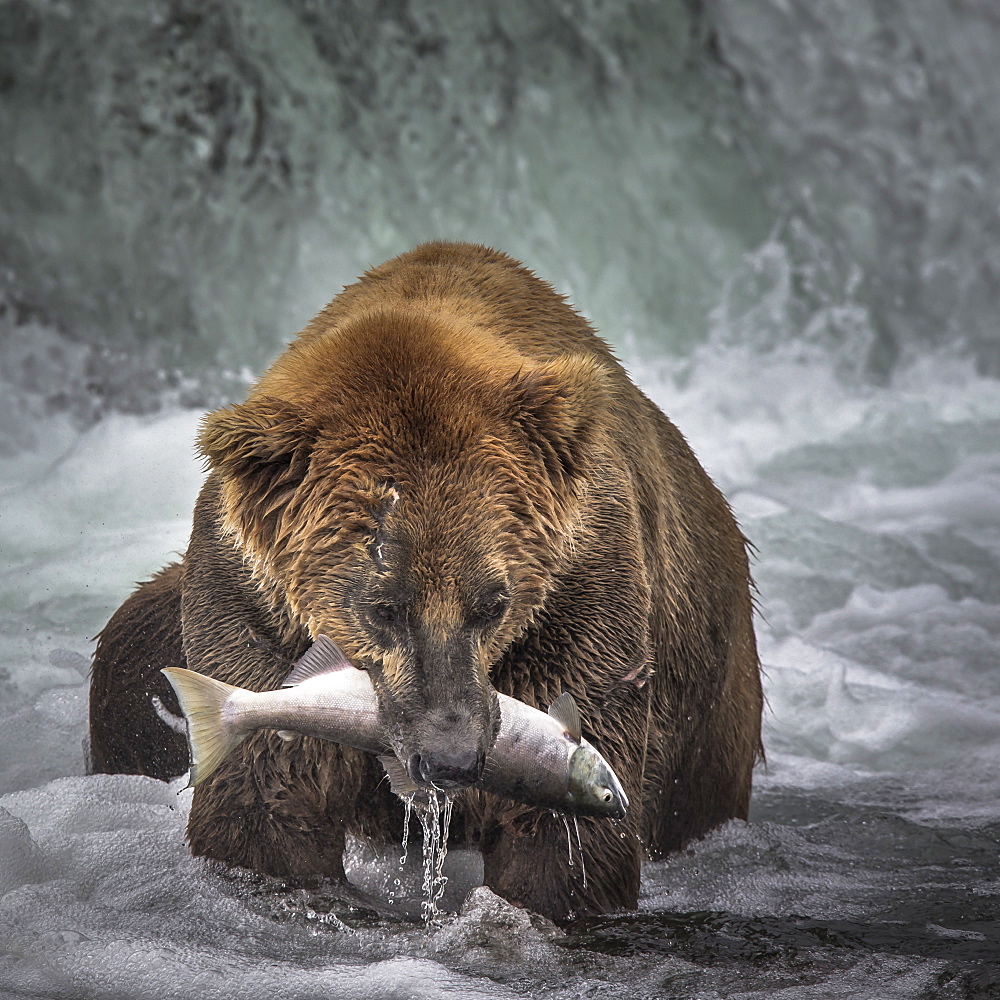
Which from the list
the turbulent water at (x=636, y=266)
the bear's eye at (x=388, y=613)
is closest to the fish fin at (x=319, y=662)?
the bear's eye at (x=388, y=613)

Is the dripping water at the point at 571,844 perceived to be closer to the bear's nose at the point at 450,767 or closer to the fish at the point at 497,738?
the fish at the point at 497,738

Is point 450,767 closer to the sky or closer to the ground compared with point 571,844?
closer to the sky

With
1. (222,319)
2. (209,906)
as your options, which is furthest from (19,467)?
(209,906)

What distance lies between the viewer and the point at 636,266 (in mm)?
13297

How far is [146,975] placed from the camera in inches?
172

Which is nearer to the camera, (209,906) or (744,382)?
(209,906)

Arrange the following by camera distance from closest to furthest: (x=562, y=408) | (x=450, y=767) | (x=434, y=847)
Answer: (x=450, y=767) → (x=562, y=408) → (x=434, y=847)

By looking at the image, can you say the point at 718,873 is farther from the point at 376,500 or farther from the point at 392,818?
the point at 376,500

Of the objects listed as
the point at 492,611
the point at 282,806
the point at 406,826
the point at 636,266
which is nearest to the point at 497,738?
the point at 492,611

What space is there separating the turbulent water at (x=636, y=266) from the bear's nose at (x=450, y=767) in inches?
99.3

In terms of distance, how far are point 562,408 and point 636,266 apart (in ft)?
30.1

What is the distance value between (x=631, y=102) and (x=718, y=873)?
941 cm

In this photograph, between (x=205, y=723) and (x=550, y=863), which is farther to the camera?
(x=550, y=863)

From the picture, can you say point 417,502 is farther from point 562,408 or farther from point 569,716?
point 569,716
